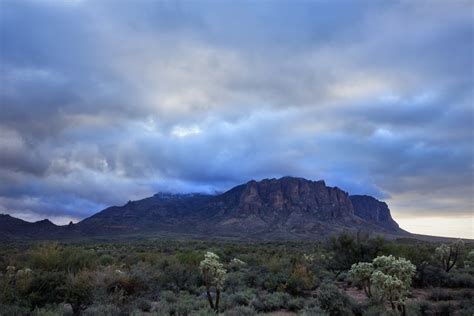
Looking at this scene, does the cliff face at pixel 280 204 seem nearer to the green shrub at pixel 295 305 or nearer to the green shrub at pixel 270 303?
the green shrub at pixel 270 303

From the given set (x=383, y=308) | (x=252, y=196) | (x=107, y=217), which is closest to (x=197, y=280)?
(x=383, y=308)

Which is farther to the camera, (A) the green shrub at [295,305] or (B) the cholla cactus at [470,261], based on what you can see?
(B) the cholla cactus at [470,261]

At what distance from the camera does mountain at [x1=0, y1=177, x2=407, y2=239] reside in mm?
132500

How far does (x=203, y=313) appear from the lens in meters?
13.8

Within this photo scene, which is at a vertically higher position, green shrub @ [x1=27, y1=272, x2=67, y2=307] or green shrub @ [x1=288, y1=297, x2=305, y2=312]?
green shrub @ [x1=27, y1=272, x2=67, y2=307]

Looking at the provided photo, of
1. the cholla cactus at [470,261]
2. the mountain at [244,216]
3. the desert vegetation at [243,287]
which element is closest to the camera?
the desert vegetation at [243,287]

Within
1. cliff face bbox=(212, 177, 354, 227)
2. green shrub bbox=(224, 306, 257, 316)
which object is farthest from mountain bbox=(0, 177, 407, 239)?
green shrub bbox=(224, 306, 257, 316)

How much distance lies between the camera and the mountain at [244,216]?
132m

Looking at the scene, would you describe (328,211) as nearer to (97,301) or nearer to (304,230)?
(304,230)

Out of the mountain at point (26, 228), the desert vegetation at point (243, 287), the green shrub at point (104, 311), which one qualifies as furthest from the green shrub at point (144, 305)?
the mountain at point (26, 228)

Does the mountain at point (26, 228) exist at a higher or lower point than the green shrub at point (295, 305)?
higher

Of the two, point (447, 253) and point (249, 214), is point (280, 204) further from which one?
point (447, 253)

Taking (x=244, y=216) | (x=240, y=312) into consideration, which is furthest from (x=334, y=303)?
(x=244, y=216)

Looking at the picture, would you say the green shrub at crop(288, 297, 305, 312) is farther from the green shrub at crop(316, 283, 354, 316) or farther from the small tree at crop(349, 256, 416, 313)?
the small tree at crop(349, 256, 416, 313)
